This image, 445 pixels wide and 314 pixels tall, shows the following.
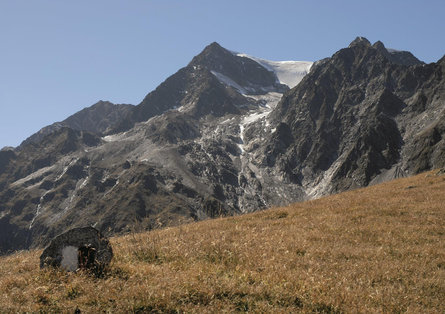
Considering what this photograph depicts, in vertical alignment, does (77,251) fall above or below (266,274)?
above

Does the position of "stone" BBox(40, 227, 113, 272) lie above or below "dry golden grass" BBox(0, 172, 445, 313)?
above

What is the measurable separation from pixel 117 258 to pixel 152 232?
5765 millimetres

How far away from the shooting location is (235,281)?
949 cm

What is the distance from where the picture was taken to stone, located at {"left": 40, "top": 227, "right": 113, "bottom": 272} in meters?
10.7

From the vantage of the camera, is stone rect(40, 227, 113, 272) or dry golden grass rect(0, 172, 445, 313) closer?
dry golden grass rect(0, 172, 445, 313)

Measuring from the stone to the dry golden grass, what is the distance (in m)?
0.48

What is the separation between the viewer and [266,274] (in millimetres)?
10430

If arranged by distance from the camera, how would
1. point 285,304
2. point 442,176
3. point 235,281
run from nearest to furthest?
point 285,304 < point 235,281 < point 442,176

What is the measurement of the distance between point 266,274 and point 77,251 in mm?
5389

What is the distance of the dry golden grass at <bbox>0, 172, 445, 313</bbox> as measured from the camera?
334 inches

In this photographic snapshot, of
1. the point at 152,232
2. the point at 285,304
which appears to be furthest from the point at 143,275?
the point at 152,232

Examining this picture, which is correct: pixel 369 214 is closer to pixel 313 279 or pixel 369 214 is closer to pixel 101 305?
pixel 313 279

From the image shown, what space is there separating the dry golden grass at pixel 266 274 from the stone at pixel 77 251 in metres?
0.48

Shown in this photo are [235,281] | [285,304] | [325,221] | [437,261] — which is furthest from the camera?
[325,221]
